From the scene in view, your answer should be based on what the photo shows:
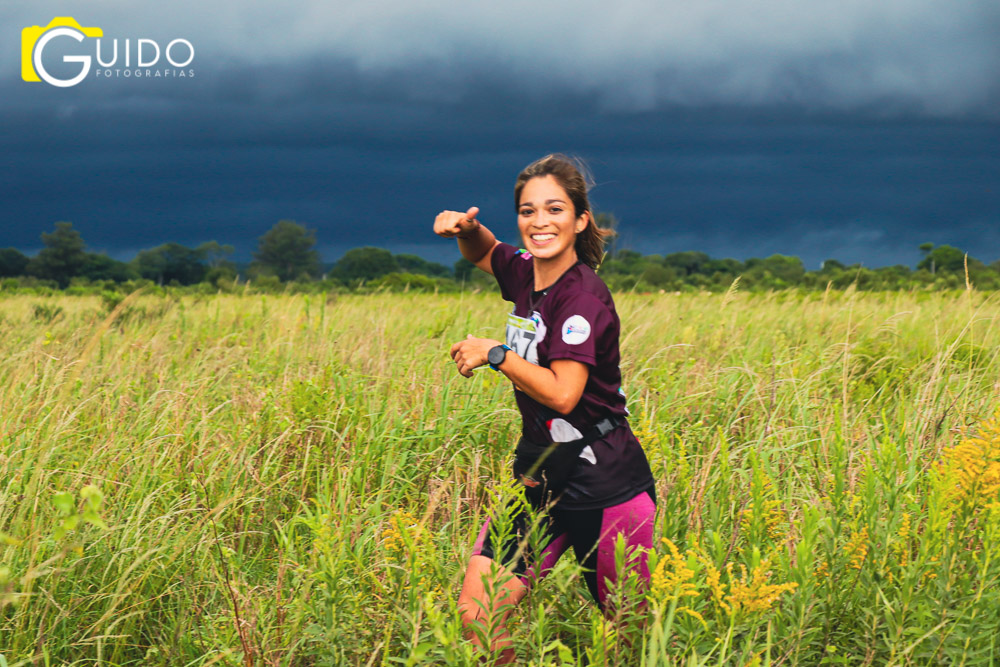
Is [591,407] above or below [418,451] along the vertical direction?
above

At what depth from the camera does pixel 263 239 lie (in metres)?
86.2

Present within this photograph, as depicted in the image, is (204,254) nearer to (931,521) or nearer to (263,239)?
(263,239)

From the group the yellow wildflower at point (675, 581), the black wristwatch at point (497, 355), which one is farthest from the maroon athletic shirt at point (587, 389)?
the yellow wildflower at point (675, 581)

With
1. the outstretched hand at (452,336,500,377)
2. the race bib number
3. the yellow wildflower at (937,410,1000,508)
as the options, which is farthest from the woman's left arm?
the yellow wildflower at (937,410,1000,508)

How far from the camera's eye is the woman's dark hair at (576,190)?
7.79 feet

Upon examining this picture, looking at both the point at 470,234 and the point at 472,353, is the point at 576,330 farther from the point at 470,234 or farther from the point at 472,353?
the point at 470,234

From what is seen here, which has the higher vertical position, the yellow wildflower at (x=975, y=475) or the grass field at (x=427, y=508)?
the yellow wildflower at (x=975, y=475)

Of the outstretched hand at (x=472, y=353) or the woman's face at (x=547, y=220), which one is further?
the woman's face at (x=547, y=220)

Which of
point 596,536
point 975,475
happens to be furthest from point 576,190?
point 975,475

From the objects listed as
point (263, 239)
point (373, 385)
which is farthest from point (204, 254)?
point (373, 385)

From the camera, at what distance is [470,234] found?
266cm

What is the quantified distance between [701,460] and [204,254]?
72.9 metres

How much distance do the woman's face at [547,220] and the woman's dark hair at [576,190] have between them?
30 mm

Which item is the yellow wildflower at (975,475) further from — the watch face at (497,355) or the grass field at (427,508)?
the watch face at (497,355)
